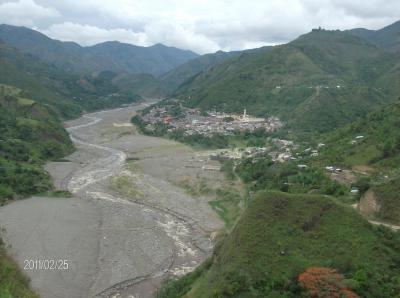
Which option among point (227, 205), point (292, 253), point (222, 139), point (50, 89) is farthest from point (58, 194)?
point (50, 89)

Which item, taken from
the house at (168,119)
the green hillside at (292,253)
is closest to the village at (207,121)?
the house at (168,119)

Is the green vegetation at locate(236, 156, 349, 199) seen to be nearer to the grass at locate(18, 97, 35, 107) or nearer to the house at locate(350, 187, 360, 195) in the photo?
the house at locate(350, 187, 360, 195)

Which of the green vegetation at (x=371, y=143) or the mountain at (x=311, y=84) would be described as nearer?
the green vegetation at (x=371, y=143)

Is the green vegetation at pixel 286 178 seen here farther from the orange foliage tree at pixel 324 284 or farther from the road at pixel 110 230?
the orange foliage tree at pixel 324 284

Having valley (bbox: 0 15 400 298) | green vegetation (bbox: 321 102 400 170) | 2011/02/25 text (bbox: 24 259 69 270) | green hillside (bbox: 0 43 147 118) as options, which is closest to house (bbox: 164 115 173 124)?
valley (bbox: 0 15 400 298)

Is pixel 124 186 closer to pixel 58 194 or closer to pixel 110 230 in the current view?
pixel 58 194
